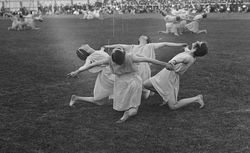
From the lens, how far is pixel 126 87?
707 cm

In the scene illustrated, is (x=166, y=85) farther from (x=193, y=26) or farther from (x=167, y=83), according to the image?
(x=193, y=26)

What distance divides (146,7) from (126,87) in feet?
154

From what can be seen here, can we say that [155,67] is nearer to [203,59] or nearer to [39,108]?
[203,59]

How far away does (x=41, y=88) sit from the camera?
9547mm

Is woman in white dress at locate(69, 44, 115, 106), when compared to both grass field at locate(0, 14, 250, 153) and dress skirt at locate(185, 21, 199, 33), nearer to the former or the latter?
grass field at locate(0, 14, 250, 153)

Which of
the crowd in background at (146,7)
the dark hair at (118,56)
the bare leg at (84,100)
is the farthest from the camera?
the crowd in background at (146,7)

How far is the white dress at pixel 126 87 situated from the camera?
704 cm

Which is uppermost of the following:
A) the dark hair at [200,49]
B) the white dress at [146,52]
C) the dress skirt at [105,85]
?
the dark hair at [200,49]

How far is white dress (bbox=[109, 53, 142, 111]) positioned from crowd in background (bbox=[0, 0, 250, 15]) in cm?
4021

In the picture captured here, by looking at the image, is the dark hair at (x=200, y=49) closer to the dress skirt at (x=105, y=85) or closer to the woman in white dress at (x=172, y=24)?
the dress skirt at (x=105, y=85)

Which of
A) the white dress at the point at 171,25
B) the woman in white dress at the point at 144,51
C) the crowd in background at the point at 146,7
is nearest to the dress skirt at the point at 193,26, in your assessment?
the white dress at the point at 171,25

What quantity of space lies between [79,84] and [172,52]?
601 centimetres

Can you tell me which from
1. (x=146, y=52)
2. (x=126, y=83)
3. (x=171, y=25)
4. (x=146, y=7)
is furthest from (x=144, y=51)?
(x=146, y=7)

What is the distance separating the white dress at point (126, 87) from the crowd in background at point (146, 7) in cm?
4021
